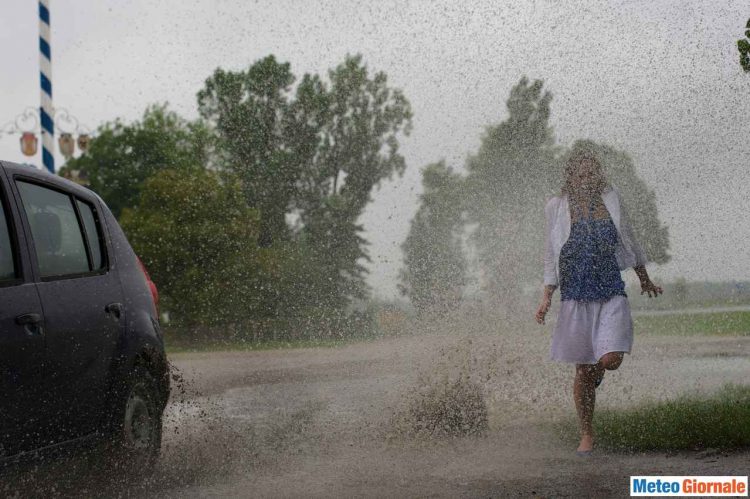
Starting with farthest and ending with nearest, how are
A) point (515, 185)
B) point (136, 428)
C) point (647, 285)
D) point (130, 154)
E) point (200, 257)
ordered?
1. point (130, 154)
2. point (200, 257)
3. point (515, 185)
4. point (647, 285)
5. point (136, 428)

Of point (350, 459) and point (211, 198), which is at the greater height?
point (211, 198)

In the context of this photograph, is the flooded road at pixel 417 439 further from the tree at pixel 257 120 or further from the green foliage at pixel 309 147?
the tree at pixel 257 120

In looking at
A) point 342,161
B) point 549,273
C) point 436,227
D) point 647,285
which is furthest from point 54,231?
point 342,161

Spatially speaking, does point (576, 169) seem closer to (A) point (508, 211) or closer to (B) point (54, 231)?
(B) point (54, 231)

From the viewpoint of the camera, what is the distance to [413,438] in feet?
24.5

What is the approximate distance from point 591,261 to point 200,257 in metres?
22.5

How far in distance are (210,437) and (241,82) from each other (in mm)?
34510

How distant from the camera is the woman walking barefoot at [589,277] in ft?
22.3

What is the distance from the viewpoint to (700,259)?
12273 mm

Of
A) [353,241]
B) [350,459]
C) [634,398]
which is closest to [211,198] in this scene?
[353,241]

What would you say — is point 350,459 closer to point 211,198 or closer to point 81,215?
point 81,215

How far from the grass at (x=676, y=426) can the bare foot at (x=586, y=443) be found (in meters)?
0.15

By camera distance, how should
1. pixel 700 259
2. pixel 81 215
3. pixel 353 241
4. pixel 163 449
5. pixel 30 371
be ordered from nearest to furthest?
pixel 30 371
pixel 81 215
pixel 163 449
pixel 700 259
pixel 353 241

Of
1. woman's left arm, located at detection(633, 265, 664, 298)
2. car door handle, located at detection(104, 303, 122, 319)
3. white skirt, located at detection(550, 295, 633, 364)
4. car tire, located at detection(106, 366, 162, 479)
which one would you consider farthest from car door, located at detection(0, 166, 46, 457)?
woman's left arm, located at detection(633, 265, 664, 298)
